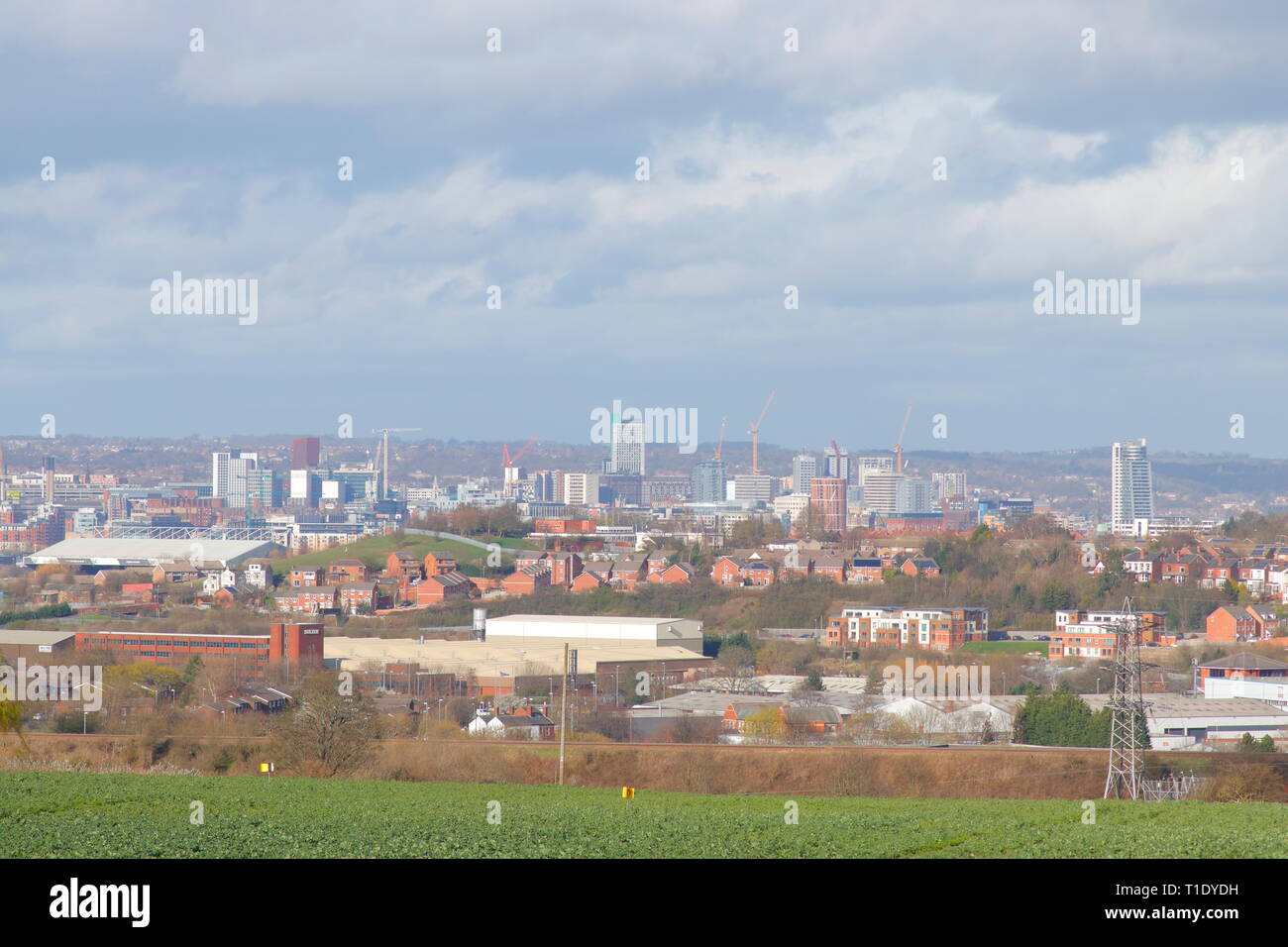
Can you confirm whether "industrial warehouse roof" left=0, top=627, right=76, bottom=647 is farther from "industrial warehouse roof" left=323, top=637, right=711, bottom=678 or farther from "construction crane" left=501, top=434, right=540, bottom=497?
"construction crane" left=501, top=434, right=540, bottom=497

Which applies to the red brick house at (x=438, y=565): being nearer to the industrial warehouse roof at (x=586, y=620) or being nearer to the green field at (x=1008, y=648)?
the industrial warehouse roof at (x=586, y=620)

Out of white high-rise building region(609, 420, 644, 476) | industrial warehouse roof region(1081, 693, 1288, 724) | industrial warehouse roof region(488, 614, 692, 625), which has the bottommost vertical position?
industrial warehouse roof region(1081, 693, 1288, 724)

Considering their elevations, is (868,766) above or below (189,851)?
below

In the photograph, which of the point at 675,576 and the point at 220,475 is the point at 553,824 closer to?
the point at 675,576

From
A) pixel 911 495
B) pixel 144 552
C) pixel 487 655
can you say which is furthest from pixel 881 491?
pixel 487 655

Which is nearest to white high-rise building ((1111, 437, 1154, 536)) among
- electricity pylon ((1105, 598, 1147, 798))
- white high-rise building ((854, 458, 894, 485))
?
white high-rise building ((854, 458, 894, 485))
